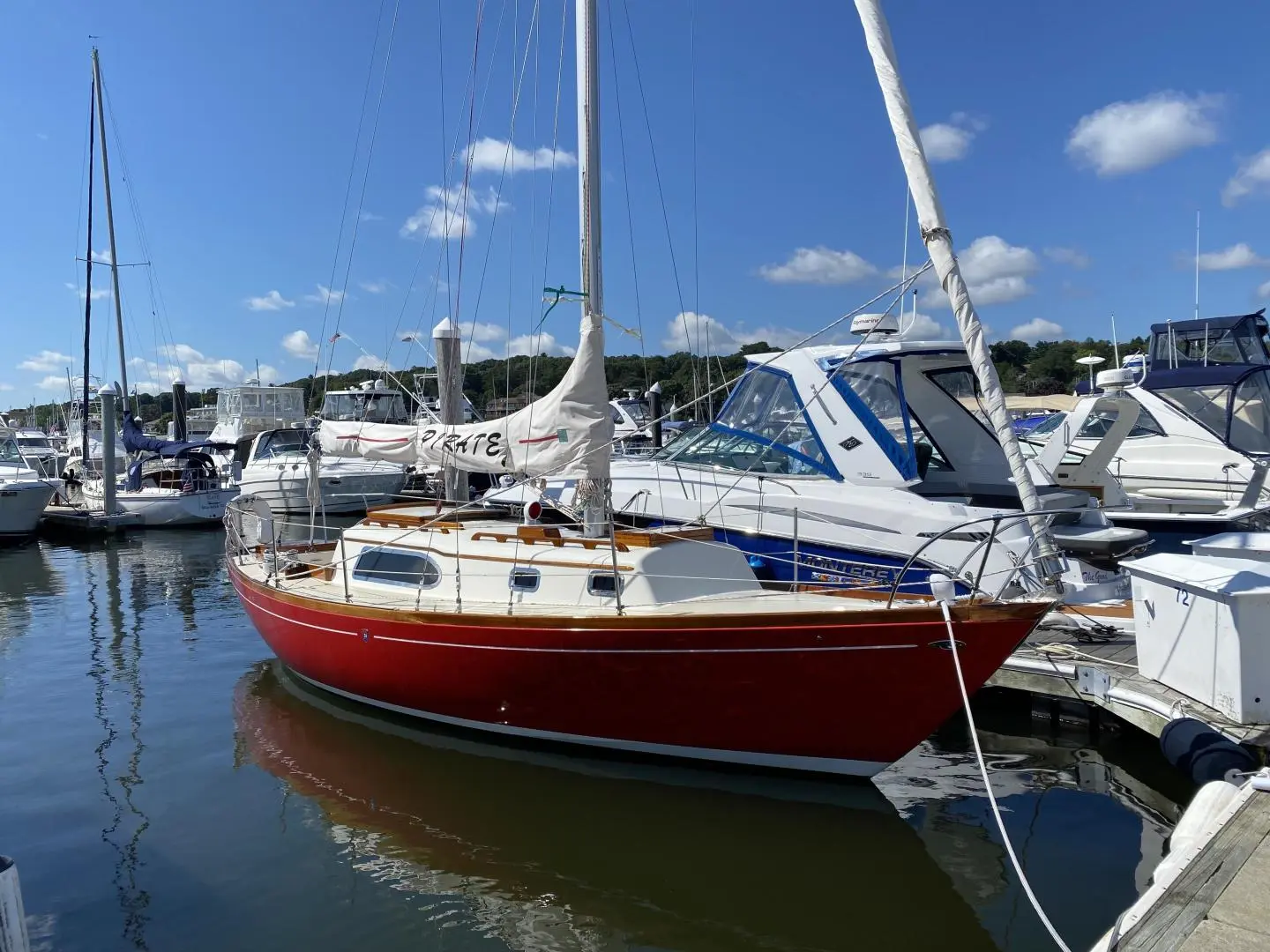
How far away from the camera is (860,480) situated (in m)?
9.36

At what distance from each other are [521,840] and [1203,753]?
454 cm

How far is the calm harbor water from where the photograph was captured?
16.5 ft

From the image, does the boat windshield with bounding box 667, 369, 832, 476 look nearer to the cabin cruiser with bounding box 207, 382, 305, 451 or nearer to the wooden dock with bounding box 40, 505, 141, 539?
the wooden dock with bounding box 40, 505, 141, 539

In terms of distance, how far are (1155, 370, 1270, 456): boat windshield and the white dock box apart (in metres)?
8.61

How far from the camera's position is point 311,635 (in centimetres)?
847

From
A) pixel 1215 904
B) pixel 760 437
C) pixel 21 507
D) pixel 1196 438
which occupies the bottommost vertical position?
pixel 1215 904

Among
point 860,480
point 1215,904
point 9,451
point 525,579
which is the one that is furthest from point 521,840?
point 9,451

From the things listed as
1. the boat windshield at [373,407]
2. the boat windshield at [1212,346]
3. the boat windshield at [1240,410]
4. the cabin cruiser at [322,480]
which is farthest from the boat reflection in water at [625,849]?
the boat windshield at [373,407]

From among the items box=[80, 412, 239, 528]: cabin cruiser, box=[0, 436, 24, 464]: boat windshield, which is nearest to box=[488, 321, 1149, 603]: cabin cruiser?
box=[80, 412, 239, 528]: cabin cruiser

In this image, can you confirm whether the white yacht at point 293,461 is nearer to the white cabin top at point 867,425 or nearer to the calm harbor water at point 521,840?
the white cabin top at point 867,425

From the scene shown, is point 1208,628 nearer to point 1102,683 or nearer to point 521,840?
point 1102,683

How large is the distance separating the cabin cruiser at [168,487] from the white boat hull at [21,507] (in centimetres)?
191

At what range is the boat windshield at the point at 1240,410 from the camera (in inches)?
541

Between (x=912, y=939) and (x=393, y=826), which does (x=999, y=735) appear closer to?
(x=912, y=939)
